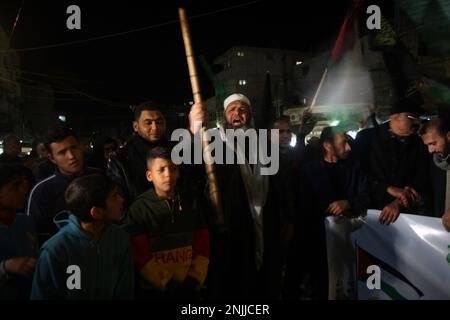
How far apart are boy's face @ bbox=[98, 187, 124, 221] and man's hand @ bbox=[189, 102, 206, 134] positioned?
860 millimetres

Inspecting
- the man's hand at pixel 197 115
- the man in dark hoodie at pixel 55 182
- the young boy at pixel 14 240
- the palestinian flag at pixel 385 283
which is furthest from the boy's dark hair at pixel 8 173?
the palestinian flag at pixel 385 283

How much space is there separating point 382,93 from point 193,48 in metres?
20.5

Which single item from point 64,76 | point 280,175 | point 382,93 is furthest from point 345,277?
point 382,93

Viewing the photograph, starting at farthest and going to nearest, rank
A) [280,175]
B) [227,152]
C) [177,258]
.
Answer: [280,175] → [227,152] → [177,258]

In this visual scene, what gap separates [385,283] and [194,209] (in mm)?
1872

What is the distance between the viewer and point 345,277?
11.1ft

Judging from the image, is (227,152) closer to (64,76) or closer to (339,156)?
(339,156)

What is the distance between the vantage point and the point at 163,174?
268 centimetres

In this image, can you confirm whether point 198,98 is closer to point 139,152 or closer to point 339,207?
point 139,152

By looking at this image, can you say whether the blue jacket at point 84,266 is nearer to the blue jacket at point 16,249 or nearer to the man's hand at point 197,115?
the blue jacket at point 16,249

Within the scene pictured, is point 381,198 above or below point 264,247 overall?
above

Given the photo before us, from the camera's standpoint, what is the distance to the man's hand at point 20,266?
233 centimetres

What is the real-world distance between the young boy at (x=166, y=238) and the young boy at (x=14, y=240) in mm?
735
